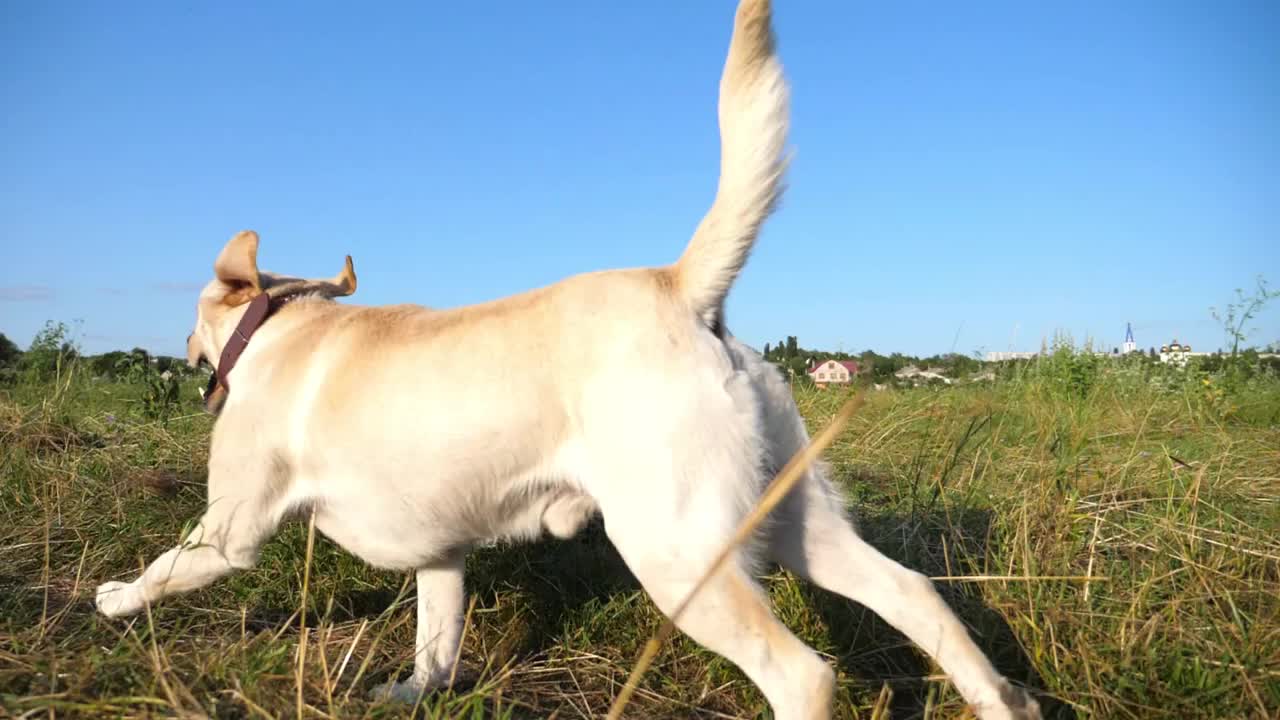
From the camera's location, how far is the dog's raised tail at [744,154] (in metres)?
2.49

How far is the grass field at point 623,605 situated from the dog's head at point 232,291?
2.94ft

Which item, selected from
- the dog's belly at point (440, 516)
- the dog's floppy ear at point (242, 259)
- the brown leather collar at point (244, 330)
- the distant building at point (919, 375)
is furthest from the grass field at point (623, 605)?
the distant building at point (919, 375)

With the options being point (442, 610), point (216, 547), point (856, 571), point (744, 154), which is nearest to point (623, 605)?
point (442, 610)

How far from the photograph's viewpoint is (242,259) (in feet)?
11.2

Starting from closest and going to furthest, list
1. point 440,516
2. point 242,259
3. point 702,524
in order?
point 702,524, point 440,516, point 242,259

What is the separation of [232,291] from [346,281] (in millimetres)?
490

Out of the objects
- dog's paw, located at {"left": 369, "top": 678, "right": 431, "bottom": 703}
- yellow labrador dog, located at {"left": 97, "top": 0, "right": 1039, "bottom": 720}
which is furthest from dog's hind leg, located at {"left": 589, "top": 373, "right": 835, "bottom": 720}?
dog's paw, located at {"left": 369, "top": 678, "right": 431, "bottom": 703}

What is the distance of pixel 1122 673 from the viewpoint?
266 cm

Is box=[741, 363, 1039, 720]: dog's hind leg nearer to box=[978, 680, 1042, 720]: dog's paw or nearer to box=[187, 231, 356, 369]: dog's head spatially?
box=[978, 680, 1042, 720]: dog's paw

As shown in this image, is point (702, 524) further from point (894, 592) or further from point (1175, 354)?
point (1175, 354)

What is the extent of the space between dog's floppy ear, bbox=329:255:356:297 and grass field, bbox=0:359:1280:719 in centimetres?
106

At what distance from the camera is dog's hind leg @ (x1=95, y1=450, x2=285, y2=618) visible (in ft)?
9.63

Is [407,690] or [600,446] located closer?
[600,446]

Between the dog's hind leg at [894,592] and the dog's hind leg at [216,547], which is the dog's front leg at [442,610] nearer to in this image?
the dog's hind leg at [216,547]
